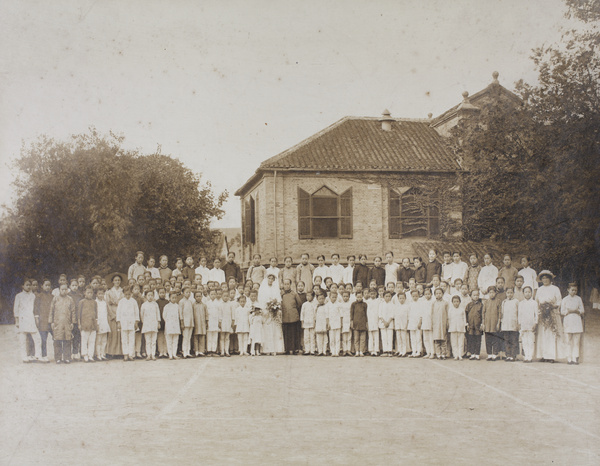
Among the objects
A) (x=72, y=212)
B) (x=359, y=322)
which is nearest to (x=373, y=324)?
(x=359, y=322)

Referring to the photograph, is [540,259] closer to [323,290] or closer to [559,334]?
[559,334]

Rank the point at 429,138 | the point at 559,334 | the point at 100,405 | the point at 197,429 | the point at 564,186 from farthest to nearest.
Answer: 1. the point at 429,138
2. the point at 564,186
3. the point at 559,334
4. the point at 100,405
5. the point at 197,429

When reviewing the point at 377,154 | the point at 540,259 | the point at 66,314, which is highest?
the point at 377,154

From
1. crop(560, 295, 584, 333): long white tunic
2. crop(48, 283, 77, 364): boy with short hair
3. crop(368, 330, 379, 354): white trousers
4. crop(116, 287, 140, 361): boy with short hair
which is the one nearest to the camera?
crop(560, 295, 584, 333): long white tunic

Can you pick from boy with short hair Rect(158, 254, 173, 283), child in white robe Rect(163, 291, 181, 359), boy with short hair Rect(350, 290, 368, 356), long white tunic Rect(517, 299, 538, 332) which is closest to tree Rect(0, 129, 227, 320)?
boy with short hair Rect(158, 254, 173, 283)

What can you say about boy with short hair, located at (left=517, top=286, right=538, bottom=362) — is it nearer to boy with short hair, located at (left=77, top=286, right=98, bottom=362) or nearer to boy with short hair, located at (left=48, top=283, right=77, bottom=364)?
boy with short hair, located at (left=77, top=286, right=98, bottom=362)

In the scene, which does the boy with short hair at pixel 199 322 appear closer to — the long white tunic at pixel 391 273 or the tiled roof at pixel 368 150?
the long white tunic at pixel 391 273

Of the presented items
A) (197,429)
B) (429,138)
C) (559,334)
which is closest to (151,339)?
(197,429)

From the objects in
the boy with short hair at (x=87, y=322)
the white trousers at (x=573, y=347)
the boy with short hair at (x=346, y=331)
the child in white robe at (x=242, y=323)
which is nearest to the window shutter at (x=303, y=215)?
the boy with short hair at (x=346, y=331)

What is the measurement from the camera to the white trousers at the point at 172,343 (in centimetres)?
1295

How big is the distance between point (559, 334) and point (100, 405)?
27.9ft

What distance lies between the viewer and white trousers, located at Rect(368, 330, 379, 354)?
13.5 meters

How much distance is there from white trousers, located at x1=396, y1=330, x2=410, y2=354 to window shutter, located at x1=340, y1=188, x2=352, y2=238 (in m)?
9.13

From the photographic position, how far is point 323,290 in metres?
14.1
